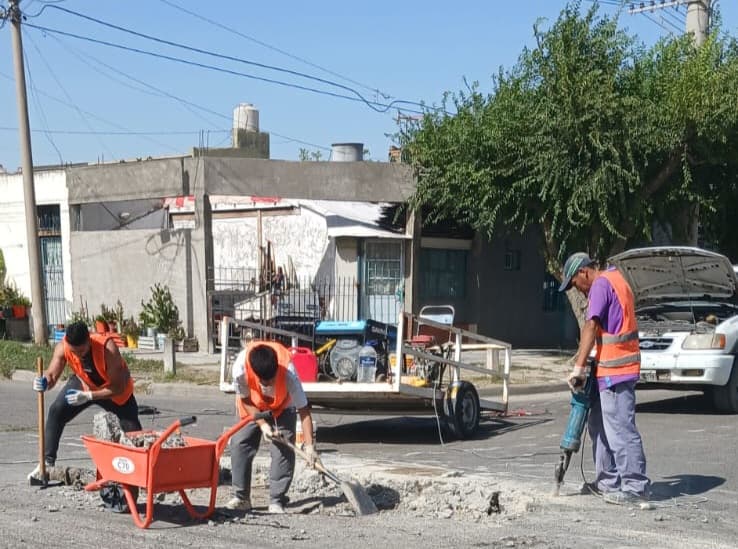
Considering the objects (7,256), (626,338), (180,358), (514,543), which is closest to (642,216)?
(180,358)

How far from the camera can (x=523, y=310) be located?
2391cm

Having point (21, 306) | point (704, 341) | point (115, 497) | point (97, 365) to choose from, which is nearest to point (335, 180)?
point (21, 306)

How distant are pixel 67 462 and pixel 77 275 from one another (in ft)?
48.0

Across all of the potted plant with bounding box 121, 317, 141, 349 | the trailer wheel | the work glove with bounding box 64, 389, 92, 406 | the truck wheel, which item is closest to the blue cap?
the work glove with bounding box 64, 389, 92, 406

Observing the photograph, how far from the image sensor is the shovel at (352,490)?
23.8 ft

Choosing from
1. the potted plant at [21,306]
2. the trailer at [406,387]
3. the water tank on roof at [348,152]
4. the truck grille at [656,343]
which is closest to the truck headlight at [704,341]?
the truck grille at [656,343]

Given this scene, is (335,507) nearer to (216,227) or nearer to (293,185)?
(293,185)

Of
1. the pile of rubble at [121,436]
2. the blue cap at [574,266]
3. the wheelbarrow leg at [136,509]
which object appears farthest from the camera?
the blue cap at [574,266]

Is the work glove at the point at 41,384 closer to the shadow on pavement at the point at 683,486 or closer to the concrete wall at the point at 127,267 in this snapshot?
the shadow on pavement at the point at 683,486

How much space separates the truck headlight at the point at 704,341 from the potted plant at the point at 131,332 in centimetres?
1297

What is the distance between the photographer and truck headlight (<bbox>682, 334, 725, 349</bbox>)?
1269cm

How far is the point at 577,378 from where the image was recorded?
7297 mm

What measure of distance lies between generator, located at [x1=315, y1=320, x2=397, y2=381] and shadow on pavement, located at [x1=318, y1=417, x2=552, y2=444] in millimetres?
837

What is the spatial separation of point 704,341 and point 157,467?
811 cm
